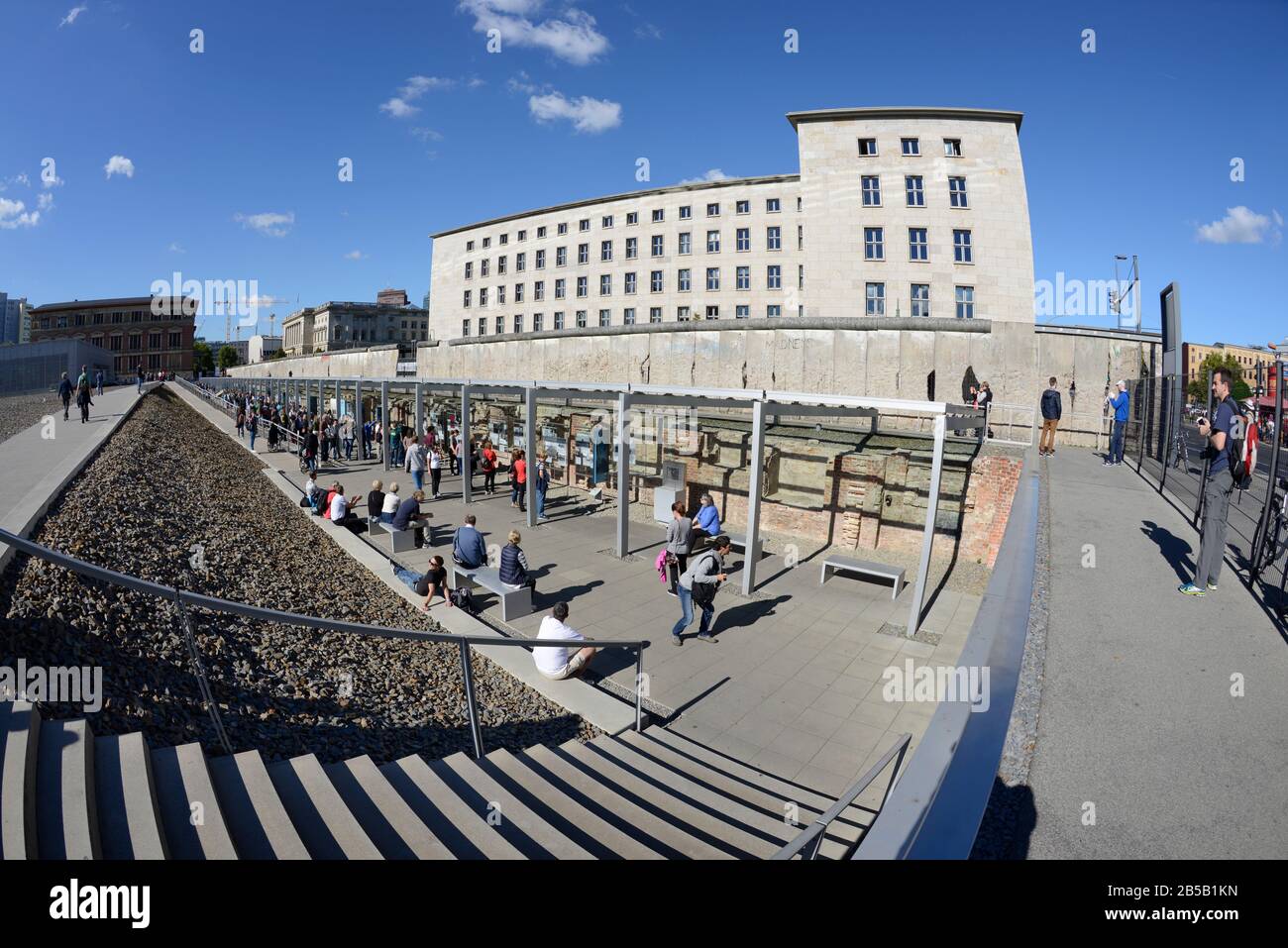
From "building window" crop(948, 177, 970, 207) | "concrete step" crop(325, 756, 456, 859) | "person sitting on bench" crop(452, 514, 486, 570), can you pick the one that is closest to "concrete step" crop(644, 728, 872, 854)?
"concrete step" crop(325, 756, 456, 859)

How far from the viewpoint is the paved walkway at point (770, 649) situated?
607 centimetres

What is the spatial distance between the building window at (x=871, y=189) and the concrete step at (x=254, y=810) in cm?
3228

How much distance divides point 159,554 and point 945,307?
2928 cm

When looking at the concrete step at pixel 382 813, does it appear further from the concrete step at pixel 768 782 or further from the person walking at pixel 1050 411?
the person walking at pixel 1050 411

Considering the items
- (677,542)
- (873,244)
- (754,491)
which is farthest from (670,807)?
(873,244)

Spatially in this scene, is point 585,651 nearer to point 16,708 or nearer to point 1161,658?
point 16,708

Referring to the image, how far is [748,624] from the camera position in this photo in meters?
8.89

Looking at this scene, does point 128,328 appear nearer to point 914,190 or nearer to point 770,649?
point 914,190

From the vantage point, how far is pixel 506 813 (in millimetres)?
3881

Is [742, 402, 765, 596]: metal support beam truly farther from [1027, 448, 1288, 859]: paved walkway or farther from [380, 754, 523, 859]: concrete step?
[380, 754, 523, 859]: concrete step

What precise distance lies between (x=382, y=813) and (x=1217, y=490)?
6292 millimetres

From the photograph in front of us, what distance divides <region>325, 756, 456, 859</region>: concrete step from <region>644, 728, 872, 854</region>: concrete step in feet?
8.39

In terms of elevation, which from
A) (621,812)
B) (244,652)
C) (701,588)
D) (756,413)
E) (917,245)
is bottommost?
(621,812)
